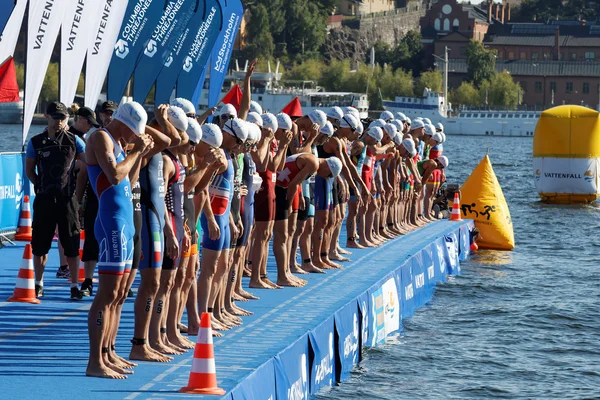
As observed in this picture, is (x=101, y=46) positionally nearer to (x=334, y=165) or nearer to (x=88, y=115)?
(x=334, y=165)

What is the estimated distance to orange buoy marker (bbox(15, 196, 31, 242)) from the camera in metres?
17.0

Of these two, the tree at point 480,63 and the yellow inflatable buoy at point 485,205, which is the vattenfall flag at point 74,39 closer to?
the yellow inflatable buoy at point 485,205

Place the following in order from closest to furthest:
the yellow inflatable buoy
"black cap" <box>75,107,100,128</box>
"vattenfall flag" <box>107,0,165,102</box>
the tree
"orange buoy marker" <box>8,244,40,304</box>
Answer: "orange buoy marker" <box>8,244,40,304</box> < "black cap" <box>75,107,100,128</box> < "vattenfall flag" <box>107,0,165,102</box> < the yellow inflatable buoy < the tree

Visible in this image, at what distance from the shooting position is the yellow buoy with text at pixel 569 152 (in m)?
36.5

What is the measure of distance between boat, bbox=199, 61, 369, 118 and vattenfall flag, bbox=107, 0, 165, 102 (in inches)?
4218

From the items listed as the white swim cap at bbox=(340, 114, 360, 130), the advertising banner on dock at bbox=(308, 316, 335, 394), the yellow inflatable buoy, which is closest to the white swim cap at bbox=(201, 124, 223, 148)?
the advertising banner on dock at bbox=(308, 316, 335, 394)

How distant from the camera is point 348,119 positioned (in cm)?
1527

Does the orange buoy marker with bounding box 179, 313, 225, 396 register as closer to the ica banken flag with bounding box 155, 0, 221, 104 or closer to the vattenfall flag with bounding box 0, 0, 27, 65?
the vattenfall flag with bounding box 0, 0, 27, 65

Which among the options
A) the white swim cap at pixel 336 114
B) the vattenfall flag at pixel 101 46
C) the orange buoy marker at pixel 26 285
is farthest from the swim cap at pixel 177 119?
the vattenfall flag at pixel 101 46

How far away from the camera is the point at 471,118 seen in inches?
5369

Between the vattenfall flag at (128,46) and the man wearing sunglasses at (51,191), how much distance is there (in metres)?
8.69

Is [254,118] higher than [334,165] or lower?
higher

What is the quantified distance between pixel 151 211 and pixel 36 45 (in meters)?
9.38

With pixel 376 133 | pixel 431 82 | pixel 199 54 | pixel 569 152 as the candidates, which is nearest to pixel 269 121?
pixel 376 133
